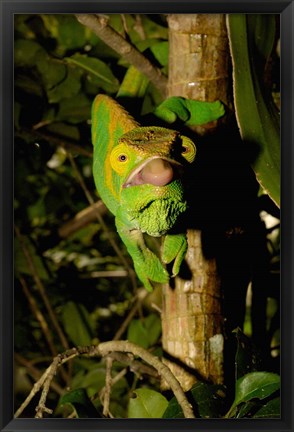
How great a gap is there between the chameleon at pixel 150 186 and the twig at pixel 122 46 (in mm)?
117

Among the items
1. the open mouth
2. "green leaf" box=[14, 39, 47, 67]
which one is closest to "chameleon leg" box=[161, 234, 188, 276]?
the open mouth

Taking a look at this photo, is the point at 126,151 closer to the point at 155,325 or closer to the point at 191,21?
the point at 191,21

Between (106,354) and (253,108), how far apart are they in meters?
0.50

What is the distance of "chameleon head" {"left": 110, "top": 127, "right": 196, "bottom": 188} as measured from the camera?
74 cm

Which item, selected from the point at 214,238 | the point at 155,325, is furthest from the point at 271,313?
the point at 214,238

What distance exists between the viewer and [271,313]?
1.48 metres

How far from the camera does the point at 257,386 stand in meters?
0.89

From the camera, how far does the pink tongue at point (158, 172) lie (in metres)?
0.74

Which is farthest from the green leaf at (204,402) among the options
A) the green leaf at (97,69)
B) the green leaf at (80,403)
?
the green leaf at (97,69)

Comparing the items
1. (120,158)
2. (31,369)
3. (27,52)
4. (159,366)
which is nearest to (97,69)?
(27,52)

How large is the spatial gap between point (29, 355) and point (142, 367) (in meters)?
0.98

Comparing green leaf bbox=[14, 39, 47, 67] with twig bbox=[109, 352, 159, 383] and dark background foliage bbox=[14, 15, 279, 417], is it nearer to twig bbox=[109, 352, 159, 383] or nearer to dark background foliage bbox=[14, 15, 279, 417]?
dark background foliage bbox=[14, 15, 279, 417]

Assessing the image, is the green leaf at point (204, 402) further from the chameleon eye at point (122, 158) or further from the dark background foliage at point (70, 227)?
the chameleon eye at point (122, 158)

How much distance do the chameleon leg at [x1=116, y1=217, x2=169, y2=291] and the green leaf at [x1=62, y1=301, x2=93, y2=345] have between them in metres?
0.68
